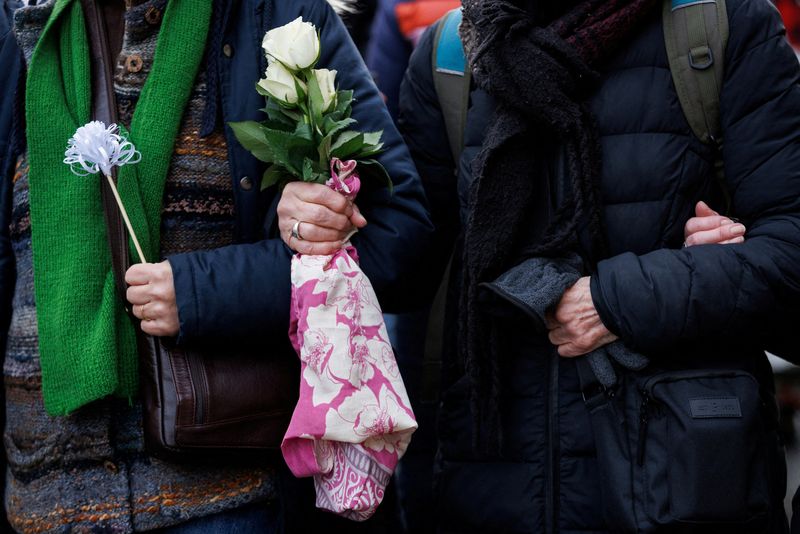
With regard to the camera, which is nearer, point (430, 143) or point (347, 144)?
point (347, 144)

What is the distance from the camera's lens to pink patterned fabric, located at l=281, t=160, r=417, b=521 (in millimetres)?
1860

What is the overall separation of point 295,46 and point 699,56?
0.87 metres

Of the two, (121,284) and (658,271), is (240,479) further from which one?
(658,271)

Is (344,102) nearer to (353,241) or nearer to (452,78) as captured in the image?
(353,241)

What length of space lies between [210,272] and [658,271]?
0.93 meters

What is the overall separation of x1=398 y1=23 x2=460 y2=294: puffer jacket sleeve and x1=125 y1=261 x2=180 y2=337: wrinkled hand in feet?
2.61

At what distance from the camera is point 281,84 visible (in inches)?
76.7

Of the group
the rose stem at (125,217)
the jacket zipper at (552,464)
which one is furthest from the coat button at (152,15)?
the jacket zipper at (552,464)

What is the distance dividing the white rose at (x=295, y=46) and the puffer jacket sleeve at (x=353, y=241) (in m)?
0.22

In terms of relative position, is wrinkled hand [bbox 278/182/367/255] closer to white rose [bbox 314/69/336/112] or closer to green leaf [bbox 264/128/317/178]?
green leaf [bbox 264/128/317/178]

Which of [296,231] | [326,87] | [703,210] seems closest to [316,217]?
[296,231]

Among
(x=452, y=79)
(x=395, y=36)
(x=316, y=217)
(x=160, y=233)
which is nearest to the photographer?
(x=316, y=217)

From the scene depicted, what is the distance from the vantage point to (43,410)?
2.08 meters

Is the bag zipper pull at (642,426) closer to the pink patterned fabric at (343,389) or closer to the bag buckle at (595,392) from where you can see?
the bag buckle at (595,392)
